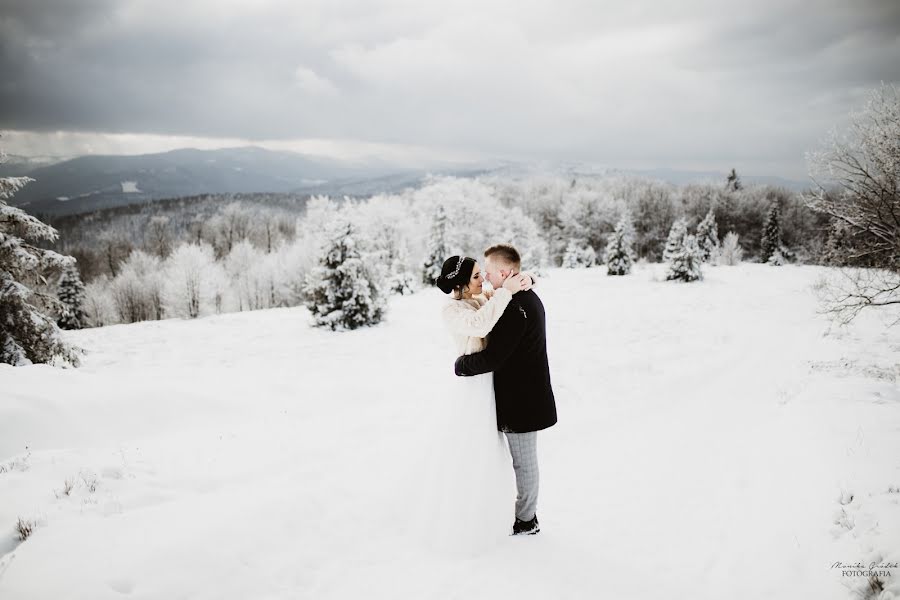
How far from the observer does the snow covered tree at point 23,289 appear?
36.2 ft

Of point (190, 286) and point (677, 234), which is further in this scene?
point (190, 286)

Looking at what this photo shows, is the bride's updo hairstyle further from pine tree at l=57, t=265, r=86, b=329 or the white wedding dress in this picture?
pine tree at l=57, t=265, r=86, b=329

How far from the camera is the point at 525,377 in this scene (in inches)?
149

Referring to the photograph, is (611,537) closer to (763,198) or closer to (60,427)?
(60,427)

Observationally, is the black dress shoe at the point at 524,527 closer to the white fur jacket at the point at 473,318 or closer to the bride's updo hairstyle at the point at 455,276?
the white fur jacket at the point at 473,318

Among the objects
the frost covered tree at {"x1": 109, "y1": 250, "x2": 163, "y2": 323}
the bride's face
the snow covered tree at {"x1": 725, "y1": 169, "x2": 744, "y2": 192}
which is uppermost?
the snow covered tree at {"x1": 725, "y1": 169, "x2": 744, "y2": 192}

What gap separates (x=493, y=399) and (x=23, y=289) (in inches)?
548

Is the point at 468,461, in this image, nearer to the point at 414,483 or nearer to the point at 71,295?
the point at 414,483

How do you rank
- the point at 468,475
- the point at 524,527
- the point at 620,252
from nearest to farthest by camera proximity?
the point at 468,475, the point at 524,527, the point at 620,252

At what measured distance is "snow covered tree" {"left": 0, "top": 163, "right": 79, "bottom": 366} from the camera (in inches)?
434

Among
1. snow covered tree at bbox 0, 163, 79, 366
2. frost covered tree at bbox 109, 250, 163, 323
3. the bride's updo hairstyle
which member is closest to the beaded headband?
the bride's updo hairstyle

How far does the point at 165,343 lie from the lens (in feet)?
56.1

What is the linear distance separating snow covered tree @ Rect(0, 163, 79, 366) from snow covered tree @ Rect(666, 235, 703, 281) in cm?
2952

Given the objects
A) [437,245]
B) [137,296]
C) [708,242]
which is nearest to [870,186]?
[437,245]
